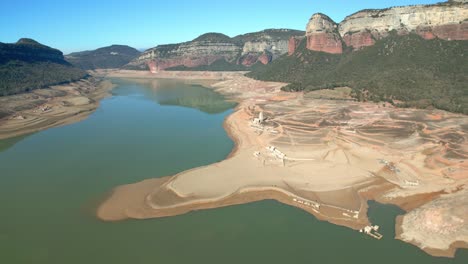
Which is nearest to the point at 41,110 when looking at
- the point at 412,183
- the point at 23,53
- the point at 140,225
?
the point at 140,225

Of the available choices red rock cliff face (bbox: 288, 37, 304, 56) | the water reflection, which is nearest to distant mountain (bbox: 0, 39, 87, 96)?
the water reflection

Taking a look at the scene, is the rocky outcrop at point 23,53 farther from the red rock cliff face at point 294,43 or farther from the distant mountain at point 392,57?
the red rock cliff face at point 294,43

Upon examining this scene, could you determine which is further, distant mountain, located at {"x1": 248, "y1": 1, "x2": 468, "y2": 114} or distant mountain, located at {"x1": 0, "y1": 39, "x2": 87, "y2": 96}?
distant mountain, located at {"x1": 0, "y1": 39, "x2": 87, "y2": 96}

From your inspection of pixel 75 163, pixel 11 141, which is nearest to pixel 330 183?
pixel 75 163

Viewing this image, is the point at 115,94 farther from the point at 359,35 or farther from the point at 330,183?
the point at 330,183

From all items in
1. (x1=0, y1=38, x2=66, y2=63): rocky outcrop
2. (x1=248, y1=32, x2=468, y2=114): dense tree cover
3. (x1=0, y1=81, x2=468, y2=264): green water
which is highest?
(x1=0, y1=38, x2=66, y2=63): rocky outcrop

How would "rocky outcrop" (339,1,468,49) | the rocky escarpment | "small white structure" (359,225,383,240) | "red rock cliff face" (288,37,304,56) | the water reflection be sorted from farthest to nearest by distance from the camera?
"red rock cliff face" (288,37,304,56) → the water reflection → the rocky escarpment → "rocky outcrop" (339,1,468,49) → "small white structure" (359,225,383,240)

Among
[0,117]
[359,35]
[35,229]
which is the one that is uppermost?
[359,35]

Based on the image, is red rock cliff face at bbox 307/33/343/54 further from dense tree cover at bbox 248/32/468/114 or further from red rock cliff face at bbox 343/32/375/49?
dense tree cover at bbox 248/32/468/114
